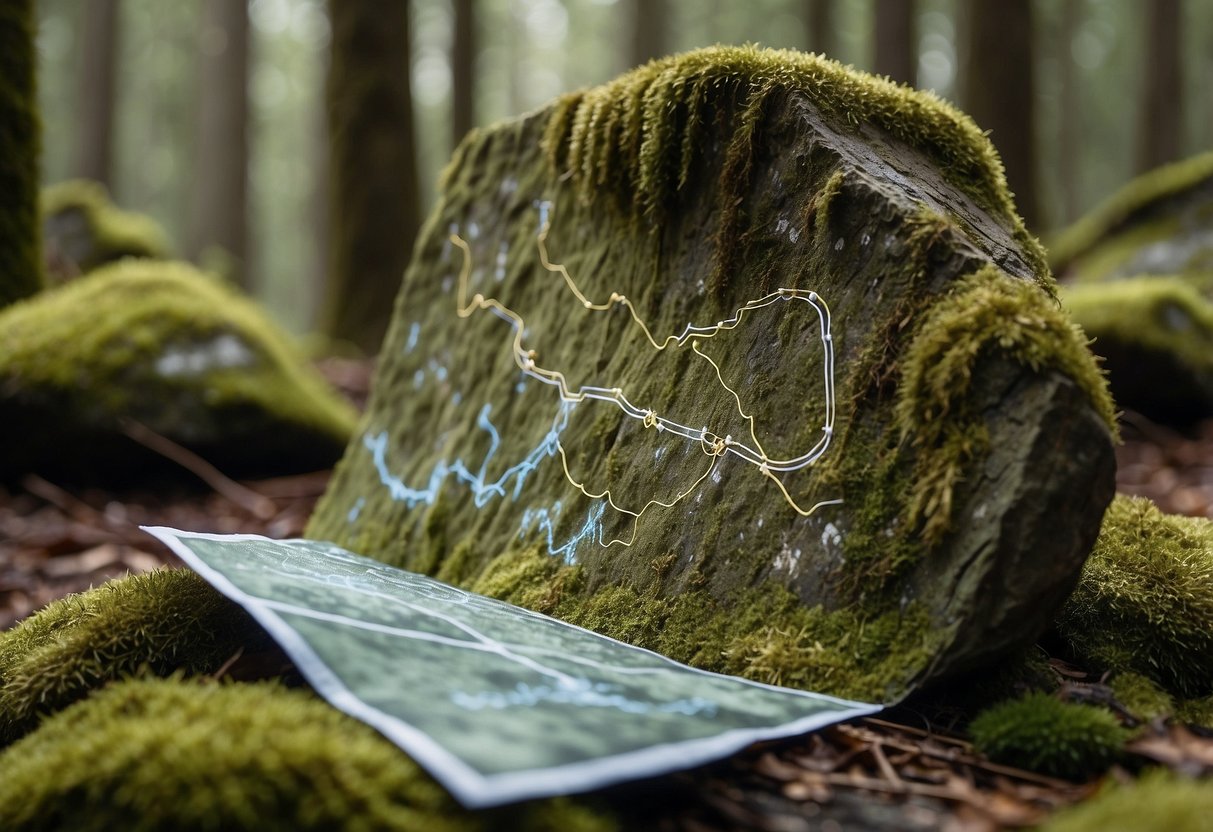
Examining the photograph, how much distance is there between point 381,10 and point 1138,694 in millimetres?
7625

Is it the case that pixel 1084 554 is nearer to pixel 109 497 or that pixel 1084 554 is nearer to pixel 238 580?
pixel 238 580

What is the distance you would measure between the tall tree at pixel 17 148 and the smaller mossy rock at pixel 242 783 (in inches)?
192

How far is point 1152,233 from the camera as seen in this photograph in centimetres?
668

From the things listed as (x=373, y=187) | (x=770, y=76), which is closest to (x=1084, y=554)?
(x=770, y=76)

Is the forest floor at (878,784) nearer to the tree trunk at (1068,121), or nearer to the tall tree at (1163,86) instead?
the tall tree at (1163,86)

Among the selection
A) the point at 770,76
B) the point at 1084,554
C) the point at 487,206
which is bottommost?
the point at 1084,554

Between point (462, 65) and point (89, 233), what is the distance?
4521 mm

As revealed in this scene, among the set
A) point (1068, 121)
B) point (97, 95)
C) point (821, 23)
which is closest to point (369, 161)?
point (97, 95)

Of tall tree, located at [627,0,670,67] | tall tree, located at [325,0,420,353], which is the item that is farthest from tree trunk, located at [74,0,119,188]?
tall tree, located at [627,0,670,67]

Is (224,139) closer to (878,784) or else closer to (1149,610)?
(1149,610)

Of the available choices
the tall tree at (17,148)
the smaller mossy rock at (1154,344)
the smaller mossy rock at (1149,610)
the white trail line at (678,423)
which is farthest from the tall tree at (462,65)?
the smaller mossy rock at (1149,610)

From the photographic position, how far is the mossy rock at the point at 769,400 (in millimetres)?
1734

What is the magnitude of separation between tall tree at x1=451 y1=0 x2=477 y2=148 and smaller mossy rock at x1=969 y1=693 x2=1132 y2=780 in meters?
9.91

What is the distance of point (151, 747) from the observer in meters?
1.40
